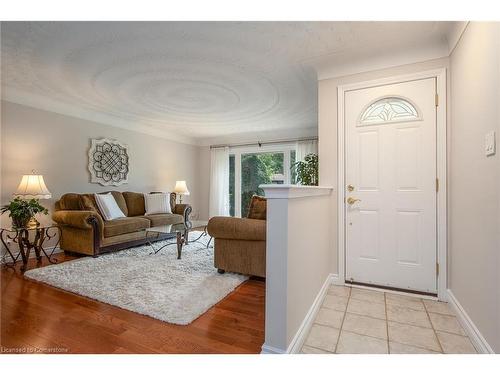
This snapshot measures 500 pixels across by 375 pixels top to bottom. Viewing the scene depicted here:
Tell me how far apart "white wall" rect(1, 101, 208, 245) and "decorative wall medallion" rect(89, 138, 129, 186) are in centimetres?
10

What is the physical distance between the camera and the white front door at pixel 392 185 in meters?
2.31

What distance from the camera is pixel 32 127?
360 centimetres

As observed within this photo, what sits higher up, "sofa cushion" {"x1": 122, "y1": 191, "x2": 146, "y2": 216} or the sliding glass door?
the sliding glass door

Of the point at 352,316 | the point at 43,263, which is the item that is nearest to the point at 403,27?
the point at 352,316

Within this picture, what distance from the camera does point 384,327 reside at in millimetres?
1790

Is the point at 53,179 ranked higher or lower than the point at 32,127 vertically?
lower

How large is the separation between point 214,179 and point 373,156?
4461 millimetres

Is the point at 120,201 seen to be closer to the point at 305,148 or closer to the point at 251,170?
the point at 251,170

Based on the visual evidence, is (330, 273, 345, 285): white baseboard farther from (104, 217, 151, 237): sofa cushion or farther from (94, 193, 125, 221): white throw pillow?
(94, 193, 125, 221): white throw pillow

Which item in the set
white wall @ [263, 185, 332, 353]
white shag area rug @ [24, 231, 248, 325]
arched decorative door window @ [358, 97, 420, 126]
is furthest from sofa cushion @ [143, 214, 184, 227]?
arched decorative door window @ [358, 97, 420, 126]

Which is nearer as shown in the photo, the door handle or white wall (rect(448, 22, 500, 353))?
white wall (rect(448, 22, 500, 353))

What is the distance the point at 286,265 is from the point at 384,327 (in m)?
1.05

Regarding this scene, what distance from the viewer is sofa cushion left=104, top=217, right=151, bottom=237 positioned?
3.56 meters

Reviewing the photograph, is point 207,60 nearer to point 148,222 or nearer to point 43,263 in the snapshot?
point 148,222
